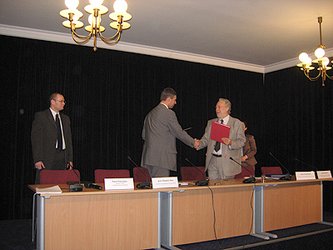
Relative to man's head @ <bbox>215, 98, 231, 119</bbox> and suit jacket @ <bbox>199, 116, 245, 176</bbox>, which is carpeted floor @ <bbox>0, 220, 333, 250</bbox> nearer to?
suit jacket @ <bbox>199, 116, 245, 176</bbox>

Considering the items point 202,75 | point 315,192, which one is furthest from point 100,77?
point 315,192

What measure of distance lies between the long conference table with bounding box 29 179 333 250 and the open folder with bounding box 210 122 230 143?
49cm

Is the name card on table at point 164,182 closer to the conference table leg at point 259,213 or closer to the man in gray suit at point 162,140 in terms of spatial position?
the man in gray suit at point 162,140

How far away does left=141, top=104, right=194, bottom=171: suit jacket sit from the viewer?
12.4ft

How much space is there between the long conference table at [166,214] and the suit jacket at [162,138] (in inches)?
22.2

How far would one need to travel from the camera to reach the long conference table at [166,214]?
2.73 m

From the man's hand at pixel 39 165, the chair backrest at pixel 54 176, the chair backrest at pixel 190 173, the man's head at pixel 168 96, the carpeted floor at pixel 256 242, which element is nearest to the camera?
the carpeted floor at pixel 256 242

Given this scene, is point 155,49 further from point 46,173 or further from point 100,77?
point 46,173

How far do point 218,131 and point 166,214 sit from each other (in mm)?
1009

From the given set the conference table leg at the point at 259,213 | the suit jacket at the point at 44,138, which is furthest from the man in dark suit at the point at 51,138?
the conference table leg at the point at 259,213

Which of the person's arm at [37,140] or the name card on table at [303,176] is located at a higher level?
the person's arm at [37,140]

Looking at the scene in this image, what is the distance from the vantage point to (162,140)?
12.6 ft

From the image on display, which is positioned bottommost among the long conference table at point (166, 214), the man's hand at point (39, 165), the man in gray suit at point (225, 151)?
the long conference table at point (166, 214)

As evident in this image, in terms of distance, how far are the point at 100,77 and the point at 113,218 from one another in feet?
10.0
